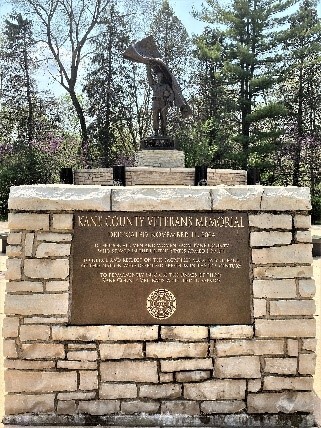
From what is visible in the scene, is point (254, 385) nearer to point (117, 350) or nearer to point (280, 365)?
point (280, 365)

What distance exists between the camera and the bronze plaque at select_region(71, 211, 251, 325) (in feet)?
12.3

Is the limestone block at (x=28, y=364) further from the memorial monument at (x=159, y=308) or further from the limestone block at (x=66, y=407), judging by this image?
the limestone block at (x=66, y=407)

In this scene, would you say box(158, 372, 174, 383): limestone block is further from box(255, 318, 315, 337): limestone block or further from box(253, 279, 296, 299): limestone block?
box(253, 279, 296, 299): limestone block

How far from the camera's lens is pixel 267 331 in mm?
3729

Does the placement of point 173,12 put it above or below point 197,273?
above

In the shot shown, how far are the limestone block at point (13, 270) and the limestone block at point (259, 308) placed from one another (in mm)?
1719

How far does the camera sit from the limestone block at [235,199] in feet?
12.3

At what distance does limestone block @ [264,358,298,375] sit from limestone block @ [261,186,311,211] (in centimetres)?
110

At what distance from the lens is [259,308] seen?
373cm

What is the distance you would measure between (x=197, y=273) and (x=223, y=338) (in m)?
0.50

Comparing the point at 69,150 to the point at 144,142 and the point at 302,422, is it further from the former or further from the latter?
the point at 302,422

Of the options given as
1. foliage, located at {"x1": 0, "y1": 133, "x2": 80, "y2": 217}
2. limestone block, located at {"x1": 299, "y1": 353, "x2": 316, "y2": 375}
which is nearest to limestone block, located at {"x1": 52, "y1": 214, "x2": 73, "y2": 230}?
limestone block, located at {"x1": 299, "y1": 353, "x2": 316, "y2": 375}

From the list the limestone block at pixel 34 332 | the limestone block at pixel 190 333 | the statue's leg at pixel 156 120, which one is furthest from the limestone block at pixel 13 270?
the statue's leg at pixel 156 120

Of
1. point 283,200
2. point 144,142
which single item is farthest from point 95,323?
point 144,142
